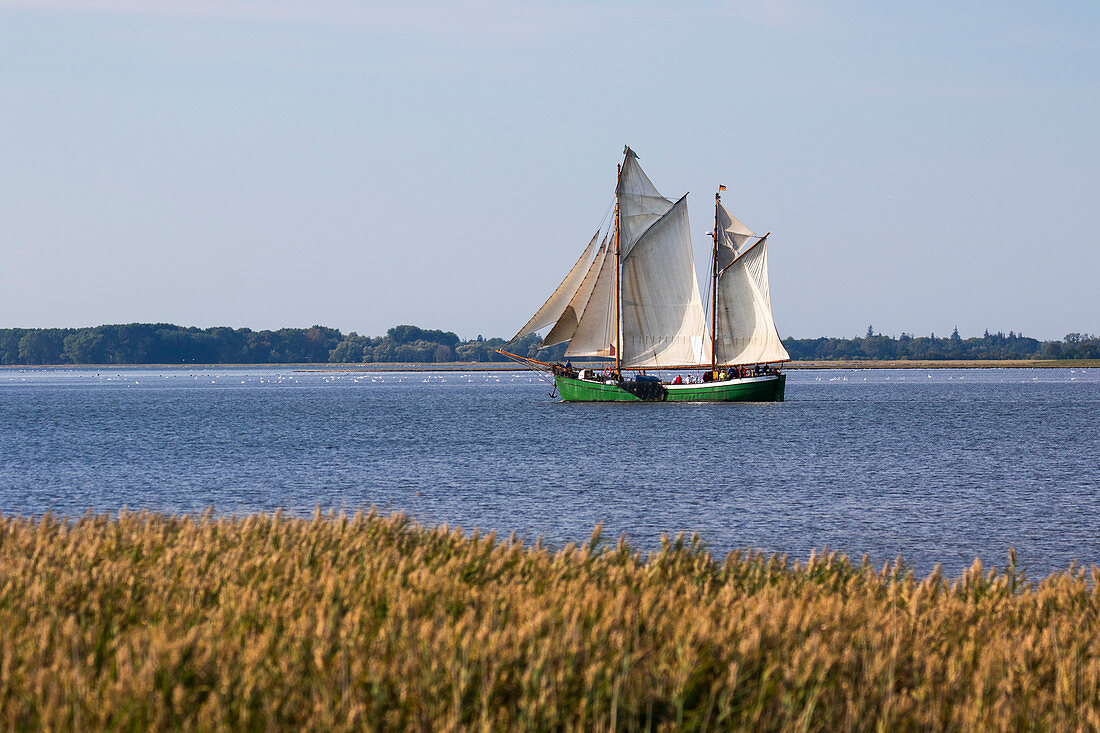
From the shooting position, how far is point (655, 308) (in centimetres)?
7831

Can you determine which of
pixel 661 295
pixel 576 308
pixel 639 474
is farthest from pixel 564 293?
pixel 639 474

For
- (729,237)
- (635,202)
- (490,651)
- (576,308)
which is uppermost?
(635,202)

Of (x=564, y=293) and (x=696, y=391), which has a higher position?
(x=564, y=293)

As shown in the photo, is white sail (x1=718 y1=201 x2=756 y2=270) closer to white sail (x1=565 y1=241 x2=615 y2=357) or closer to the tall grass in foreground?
white sail (x1=565 y1=241 x2=615 y2=357)

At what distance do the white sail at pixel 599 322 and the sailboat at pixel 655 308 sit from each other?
0.23ft

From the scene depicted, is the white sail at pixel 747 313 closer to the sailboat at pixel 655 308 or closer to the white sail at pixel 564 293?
the sailboat at pixel 655 308

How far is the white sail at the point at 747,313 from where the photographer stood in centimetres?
8244

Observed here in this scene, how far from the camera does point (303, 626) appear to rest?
816 cm

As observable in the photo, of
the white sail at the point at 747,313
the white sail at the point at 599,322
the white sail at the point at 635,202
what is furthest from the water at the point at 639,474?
the white sail at the point at 635,202

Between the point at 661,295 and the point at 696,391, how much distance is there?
30.3 ft

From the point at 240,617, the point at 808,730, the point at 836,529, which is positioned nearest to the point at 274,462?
the point at 836,529

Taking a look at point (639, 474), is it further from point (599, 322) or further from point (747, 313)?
point (747, 313)

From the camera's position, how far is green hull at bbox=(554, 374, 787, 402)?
82.4 metres

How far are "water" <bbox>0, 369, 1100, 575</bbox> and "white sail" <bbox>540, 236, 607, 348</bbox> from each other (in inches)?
220
